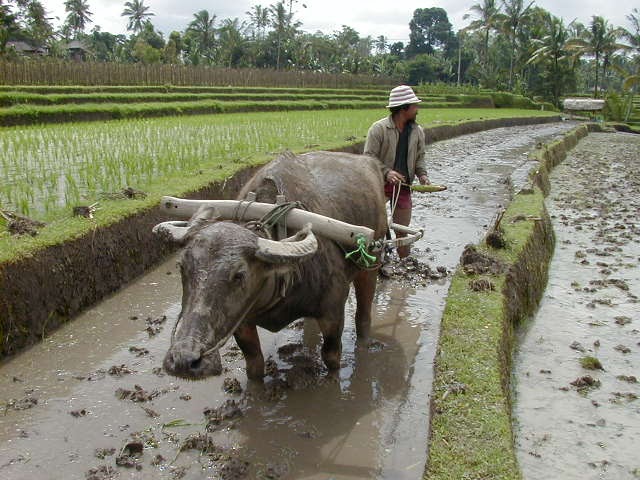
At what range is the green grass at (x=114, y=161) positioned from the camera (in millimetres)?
5648

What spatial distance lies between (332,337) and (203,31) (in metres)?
54.6

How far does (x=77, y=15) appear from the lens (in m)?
62.7

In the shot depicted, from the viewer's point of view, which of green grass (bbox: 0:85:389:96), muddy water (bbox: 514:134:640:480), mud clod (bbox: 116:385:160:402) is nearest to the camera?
muddy water (bbox: 514:134:640:480)

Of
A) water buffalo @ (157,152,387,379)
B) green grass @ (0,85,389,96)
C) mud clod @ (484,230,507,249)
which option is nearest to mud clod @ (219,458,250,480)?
water buffalo @ (157,152,387,379)

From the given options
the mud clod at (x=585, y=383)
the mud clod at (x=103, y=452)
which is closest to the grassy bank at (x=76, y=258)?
the mud clod at (x=103, y=452)

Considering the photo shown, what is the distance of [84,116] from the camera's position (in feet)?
49.4

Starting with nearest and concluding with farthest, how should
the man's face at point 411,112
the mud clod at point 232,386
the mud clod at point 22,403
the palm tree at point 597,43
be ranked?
the mud clod at point 22,403
the mud clod at point 232,386
the man's face at point 411,112
the palm tree at point 597,43

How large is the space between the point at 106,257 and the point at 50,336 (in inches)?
40.2

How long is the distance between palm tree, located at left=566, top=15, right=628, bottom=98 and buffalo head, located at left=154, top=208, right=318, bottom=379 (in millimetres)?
41515

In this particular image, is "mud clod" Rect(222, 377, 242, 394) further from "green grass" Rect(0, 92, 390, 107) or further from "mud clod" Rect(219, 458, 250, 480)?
"green grass" Rect(0, 92, 390, 107)

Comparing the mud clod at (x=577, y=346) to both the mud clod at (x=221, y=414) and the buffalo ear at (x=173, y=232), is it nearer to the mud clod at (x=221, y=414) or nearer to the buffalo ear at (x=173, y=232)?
the mud clod at (x=221, y=414)

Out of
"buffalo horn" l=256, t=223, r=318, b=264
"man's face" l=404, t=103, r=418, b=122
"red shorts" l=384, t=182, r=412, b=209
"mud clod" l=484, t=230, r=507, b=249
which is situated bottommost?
"mud clod" l=484, t=230, r=507, b=249

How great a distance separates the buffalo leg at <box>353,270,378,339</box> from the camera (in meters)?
4.28

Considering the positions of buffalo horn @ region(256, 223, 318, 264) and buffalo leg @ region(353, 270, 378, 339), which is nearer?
buffalo horn @ region(256, 223, 318, 264)
